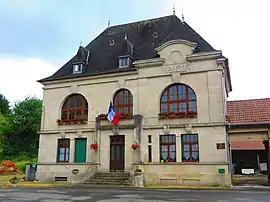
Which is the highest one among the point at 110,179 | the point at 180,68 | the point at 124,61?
the point at 124,61

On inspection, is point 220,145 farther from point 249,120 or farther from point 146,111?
point 146,111

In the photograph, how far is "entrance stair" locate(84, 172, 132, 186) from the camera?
18219mm

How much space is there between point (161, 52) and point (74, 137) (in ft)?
28.3

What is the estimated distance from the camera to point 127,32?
25547 mm

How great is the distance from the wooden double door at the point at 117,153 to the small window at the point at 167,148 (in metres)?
2.69

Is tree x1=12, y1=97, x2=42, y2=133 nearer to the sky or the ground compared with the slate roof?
nearer to the ground

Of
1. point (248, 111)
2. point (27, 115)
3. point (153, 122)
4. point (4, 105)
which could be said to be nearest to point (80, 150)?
point (153, 122)

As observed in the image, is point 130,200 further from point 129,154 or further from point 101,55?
point 101,55

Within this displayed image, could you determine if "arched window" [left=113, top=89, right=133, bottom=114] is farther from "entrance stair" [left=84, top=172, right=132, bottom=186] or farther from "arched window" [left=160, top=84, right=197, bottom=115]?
"entrance stair" [left=84, top=172, right=132, bottom=186]

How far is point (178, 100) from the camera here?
19.9 metres

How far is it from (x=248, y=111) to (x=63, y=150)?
1316 cm

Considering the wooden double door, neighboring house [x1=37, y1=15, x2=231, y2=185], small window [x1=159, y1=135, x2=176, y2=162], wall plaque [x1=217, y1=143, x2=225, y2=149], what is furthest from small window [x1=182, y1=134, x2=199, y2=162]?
the wooden double door

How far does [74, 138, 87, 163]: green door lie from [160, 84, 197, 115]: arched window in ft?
20.0

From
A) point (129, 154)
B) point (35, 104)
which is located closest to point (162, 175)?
point (129, 154)
